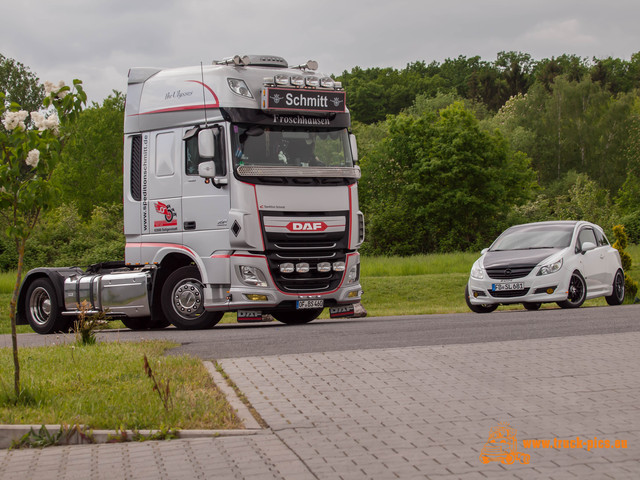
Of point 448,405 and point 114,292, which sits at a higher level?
point 114,292

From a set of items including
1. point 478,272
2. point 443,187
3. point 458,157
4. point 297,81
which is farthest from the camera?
point 443,187

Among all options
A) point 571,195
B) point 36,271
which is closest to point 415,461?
point 36,271

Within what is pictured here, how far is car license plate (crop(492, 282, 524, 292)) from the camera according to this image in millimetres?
17500

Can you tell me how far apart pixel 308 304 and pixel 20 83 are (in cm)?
6588

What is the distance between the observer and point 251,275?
14758mm

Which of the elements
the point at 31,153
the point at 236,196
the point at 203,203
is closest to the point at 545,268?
the point at 236,196

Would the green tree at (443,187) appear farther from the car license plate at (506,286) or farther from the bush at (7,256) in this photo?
the car license plate at (506,286)

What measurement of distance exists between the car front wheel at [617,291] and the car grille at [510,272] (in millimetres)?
3257

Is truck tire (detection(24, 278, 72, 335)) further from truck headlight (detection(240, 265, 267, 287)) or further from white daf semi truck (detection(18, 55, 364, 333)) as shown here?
truck headlight (detection(240, 265, 267, 287))

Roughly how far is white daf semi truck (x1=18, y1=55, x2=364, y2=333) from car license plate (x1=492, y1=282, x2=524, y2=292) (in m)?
3.17

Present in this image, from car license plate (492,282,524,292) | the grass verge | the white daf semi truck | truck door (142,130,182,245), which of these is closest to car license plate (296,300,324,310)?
the white daf semi truck

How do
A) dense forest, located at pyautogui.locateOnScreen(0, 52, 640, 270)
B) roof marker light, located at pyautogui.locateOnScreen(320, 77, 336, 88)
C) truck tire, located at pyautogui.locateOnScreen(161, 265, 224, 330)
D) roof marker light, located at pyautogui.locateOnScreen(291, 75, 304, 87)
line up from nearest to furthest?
truck tire, located at pyautogui.locateOnScreen(161, 265, 224, 330)
roof marker light, located at pyautogui.locateOnScreen(291, 75, 304, 87)
roof marker light, located at pyautogui.locateOnScreen(320, 77, 336, 88)
dense forest, located at pyautogui.locateOnScreen(0, 52, 640, 270)

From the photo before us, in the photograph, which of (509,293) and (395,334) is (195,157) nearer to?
(395,334)

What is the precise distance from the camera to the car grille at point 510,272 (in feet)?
57.5
